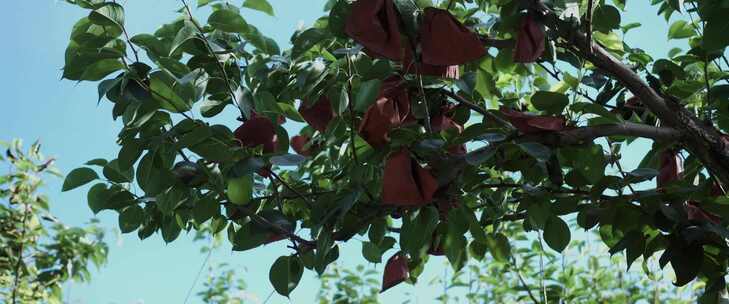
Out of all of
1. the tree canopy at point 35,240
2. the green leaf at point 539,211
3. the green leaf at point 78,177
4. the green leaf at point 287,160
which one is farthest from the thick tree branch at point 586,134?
the tree canopy at point 35,240

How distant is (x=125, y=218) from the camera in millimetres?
1149

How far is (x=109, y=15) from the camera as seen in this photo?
926mm

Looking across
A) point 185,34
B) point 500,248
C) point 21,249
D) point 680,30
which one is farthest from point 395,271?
point 21,249

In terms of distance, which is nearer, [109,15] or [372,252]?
[109,15]

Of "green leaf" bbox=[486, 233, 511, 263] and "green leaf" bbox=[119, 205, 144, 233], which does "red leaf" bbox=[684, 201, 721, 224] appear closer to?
"green leaf" bbox=[486, 233, 511, 263]

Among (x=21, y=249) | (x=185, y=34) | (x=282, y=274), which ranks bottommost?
(x=282, y=274)

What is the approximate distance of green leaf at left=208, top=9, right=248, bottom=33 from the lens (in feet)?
3.22

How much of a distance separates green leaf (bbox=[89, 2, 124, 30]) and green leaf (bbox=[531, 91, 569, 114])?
1.69ft

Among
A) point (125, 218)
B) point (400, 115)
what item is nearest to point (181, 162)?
point (125, 218)

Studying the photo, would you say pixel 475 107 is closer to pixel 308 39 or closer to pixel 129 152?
pixel 308 39

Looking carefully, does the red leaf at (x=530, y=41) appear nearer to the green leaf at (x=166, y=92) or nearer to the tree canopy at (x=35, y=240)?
the green leaf at (x=166, y=92)

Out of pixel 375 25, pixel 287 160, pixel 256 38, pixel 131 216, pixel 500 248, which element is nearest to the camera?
pixel 375 25

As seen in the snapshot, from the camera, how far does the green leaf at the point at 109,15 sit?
916 mm

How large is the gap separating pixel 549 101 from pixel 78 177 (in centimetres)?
65
